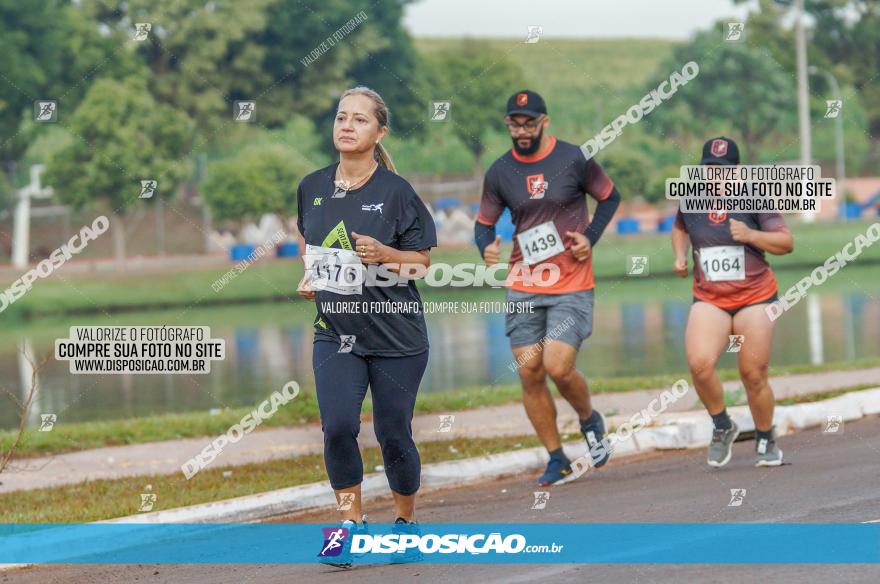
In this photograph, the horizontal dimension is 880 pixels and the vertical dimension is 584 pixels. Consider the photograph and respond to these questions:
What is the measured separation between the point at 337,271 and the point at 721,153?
3.57m

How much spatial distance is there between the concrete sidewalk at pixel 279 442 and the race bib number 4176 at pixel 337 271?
405 centimetres

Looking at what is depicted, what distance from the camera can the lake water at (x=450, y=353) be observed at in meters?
17.8

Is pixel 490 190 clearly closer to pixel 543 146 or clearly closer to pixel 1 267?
pixel 543 146

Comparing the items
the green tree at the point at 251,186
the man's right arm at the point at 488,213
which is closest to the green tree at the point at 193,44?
the green tree at the point at 251,186

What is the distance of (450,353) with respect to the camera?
74.4 ft

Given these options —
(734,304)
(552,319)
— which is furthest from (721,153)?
(552,319)

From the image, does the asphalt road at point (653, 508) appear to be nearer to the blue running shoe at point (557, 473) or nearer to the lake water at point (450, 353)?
the blue running shoe at point (557, 473)

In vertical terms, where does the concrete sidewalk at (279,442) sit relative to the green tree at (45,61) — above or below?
below

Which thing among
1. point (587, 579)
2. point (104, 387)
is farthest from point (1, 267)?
point (587, 579)

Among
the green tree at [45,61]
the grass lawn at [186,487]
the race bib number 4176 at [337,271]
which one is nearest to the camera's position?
the race bib number 4176 at [337,271]

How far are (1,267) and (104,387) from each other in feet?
113

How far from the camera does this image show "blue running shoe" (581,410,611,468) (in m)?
9.64

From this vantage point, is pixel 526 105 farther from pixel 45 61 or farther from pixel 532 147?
pixel 45 61

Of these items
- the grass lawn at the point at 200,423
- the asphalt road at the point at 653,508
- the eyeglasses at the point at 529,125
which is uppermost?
the eyeglasses at the point at 529,125
